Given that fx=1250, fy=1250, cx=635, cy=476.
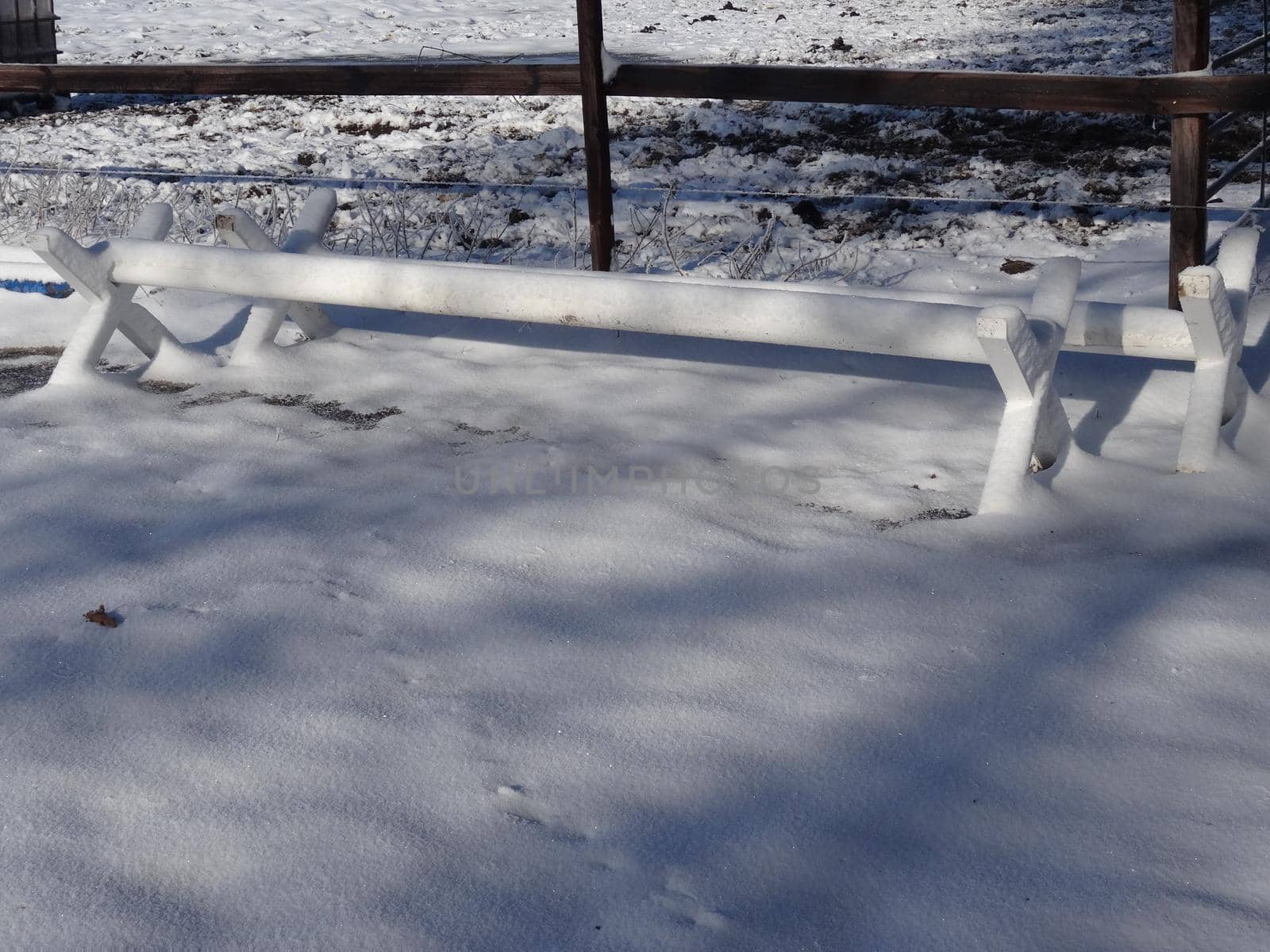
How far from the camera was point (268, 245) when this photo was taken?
369 cm

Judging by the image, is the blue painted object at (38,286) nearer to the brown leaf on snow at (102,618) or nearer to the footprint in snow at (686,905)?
the brown leaf on snow at (102,618)

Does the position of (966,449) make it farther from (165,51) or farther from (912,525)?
(165,51)

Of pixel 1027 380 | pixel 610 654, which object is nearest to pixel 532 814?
pixel 610 654

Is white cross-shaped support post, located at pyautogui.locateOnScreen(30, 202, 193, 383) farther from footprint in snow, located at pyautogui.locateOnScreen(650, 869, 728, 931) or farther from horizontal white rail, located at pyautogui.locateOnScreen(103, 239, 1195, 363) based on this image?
footprint in snow, located at pyautogui.locateOnScreen(650, 869, 728, 931)

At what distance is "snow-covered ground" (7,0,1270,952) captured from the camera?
1574mm

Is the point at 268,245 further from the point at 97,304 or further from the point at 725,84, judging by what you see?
the point at 725,84

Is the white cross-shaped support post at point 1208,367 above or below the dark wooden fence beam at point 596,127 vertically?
below

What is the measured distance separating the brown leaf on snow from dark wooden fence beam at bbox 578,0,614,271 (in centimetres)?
235

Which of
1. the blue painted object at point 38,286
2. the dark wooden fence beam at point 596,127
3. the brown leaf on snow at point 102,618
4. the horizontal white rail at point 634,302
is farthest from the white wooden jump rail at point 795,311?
the brown leaf on snow at point 102,618

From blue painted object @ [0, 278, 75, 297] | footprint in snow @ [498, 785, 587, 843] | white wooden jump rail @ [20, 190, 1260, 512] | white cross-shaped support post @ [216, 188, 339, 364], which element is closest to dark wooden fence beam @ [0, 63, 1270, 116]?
white wooden jump rail @ [20, 190, 1260, 512]

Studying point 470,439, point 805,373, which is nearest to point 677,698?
point 470,439

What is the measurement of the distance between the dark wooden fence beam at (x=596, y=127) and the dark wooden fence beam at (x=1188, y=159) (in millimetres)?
1657

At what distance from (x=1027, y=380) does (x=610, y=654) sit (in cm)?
103

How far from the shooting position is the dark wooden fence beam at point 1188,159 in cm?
342
